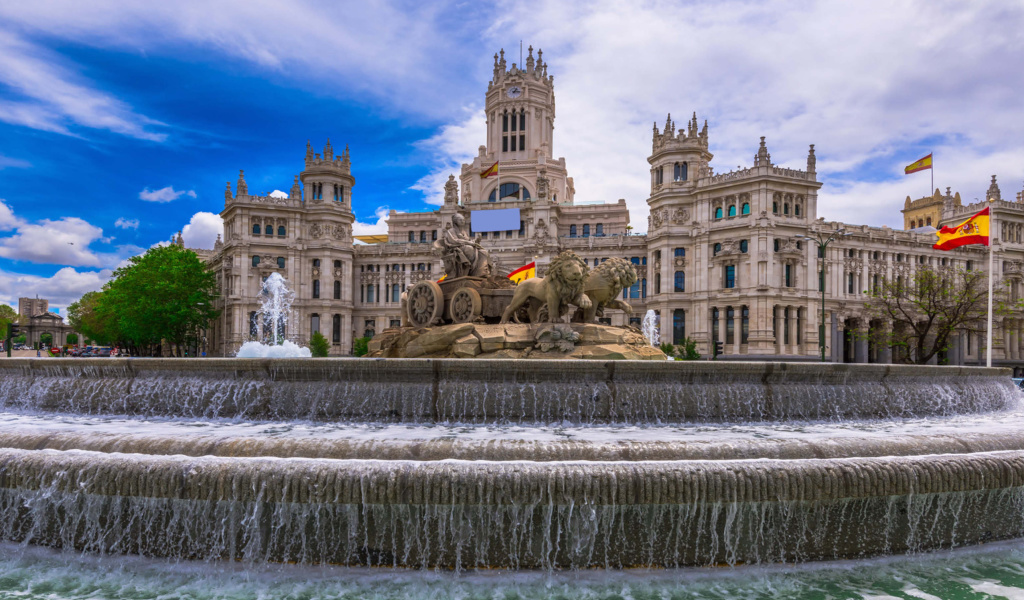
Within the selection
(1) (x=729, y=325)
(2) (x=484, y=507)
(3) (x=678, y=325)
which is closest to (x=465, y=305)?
(2) (x=484, y=507)

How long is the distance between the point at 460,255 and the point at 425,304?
1.79 meters

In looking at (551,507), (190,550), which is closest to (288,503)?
(190,550)

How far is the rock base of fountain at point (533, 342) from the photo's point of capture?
14.8m

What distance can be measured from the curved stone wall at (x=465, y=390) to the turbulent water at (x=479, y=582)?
4296 mm

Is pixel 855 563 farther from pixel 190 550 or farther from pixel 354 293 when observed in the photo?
pixel 354 293

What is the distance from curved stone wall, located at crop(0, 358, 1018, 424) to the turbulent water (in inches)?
169

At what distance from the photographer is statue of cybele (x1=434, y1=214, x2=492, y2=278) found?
1827 cm

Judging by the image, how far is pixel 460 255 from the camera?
715 inches

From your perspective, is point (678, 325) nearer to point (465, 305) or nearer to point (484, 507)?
point (465, 305)

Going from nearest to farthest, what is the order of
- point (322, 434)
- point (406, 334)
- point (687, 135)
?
point (322, 434) < point (406, 334) < point (687, 135)

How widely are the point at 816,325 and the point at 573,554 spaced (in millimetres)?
64220

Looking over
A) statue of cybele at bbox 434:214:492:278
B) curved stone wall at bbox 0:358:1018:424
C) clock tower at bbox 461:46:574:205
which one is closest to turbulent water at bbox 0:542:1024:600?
curved stone wall at bbox 0:358:1018:424

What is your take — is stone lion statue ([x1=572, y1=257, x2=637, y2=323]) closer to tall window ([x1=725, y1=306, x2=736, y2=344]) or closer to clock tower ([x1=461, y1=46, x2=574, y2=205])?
tall window ([x1=725, y1=306, x2=736, y2=344])

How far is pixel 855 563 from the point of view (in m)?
6.90
